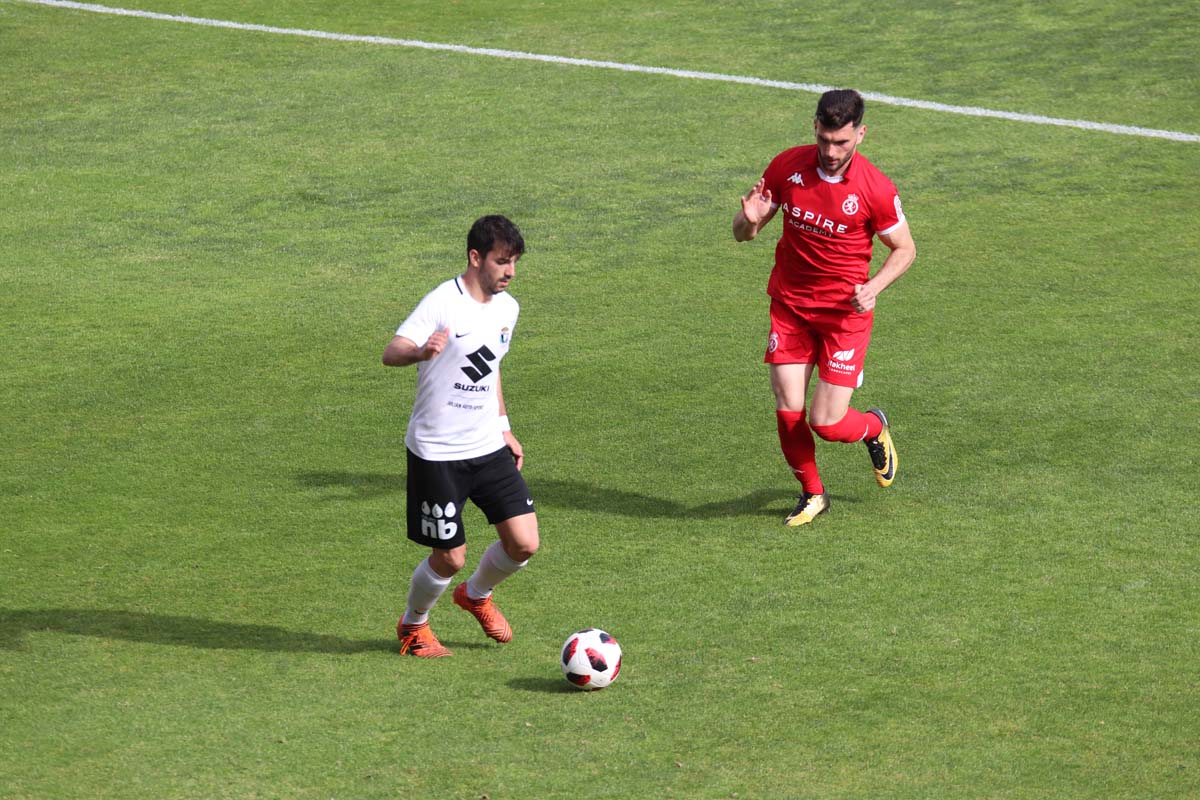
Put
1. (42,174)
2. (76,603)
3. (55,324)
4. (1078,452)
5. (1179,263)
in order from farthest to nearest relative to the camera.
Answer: (42,174) < (1179,263) < (55,324) < (1078,452) < (76,603)

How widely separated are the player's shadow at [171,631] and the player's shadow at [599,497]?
206cm

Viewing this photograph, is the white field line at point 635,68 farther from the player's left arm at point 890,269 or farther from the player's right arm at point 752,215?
the player's right arm at point 752,215

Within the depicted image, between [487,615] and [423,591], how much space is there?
450mm

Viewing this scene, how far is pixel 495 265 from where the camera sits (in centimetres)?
740

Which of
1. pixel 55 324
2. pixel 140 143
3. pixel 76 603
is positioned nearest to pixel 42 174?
pixel 140 143

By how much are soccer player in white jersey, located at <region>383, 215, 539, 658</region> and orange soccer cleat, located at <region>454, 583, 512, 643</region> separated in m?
0.27

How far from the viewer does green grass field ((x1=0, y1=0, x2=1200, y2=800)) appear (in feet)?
23.4

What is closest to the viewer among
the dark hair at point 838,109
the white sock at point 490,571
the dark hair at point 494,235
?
the dark hair at point 494,235

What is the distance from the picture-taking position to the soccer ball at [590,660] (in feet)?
24.4

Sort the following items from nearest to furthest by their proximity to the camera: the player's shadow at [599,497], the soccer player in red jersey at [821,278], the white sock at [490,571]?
the white sock at [490,571] → the soccer player in red jersey at [821,278] → the player's shadow at [599,497]

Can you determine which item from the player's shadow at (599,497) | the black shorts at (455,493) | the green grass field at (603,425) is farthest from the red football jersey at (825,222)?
the black shorts at (455,493)

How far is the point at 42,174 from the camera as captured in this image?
60.4 feet

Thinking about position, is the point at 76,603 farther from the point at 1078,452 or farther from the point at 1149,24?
the point at 1149,24

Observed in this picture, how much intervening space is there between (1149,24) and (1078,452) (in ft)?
45.6
